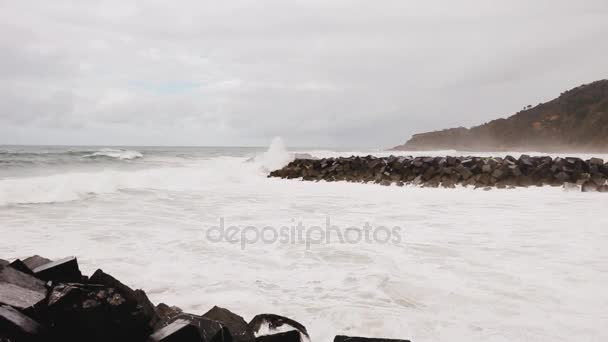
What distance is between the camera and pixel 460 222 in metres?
6.89

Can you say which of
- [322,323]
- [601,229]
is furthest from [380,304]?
[601,229]

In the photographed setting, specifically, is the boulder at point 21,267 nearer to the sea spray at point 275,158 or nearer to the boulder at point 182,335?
the boulder at point 182,335

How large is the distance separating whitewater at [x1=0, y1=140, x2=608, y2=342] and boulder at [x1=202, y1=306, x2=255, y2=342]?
1.84 feet

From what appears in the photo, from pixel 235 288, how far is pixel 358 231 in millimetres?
2852

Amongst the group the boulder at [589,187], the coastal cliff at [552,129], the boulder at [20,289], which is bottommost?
the boulder at [20,289]

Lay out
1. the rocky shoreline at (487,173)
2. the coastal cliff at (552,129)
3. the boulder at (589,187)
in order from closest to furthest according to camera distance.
A: 1. the boulder at (589,187)
2. the rocky shoreline at (487,173)
3. the coastal cliff at (552,129)

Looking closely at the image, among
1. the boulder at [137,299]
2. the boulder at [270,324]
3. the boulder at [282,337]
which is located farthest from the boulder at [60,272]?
the boulder at [282,337]

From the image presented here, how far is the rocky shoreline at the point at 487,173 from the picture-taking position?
41.7 ft

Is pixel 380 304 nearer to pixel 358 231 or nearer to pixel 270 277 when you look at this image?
pixel 270 277

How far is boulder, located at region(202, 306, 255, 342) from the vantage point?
96.9 inches

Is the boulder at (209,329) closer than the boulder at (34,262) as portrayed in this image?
Yes

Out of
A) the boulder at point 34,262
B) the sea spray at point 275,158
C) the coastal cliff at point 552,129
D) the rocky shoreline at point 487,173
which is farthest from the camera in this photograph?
the coastal cliff at point 552,129

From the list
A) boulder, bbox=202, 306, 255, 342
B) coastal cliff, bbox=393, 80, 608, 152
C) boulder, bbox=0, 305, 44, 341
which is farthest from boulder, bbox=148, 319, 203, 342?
coastal cliff, bbox=393, 80, 608, 152

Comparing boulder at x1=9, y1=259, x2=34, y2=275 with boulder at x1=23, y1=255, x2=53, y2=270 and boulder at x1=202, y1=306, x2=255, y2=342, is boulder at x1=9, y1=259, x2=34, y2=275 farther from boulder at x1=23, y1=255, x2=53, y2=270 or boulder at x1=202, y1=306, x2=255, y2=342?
boulder at x1=202, y1=306, x2=255, y2=342
